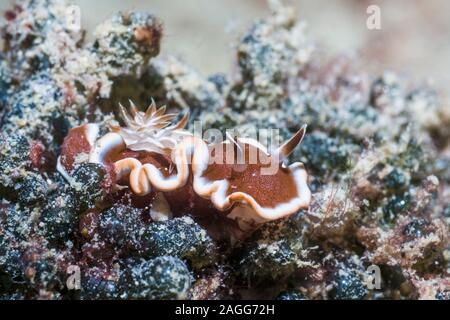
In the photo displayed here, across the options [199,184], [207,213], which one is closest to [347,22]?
[207,213]

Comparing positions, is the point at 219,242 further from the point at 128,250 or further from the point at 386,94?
the point at 386,94

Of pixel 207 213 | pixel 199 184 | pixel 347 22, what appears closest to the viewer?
pixel 199 184

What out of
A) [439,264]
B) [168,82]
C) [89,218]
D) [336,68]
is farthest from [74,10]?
[439,264]

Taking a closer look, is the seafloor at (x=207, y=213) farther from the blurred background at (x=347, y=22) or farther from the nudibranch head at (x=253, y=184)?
the blurred background at (x=347, y=22)

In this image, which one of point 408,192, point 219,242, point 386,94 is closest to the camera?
point 219,242

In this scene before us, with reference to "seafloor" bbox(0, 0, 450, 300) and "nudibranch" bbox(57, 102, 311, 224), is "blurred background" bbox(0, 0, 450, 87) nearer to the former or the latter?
"seafloor" bbox(0, 0, 450, 300)

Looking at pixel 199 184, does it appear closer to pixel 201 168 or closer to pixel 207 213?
pixel 201 168
